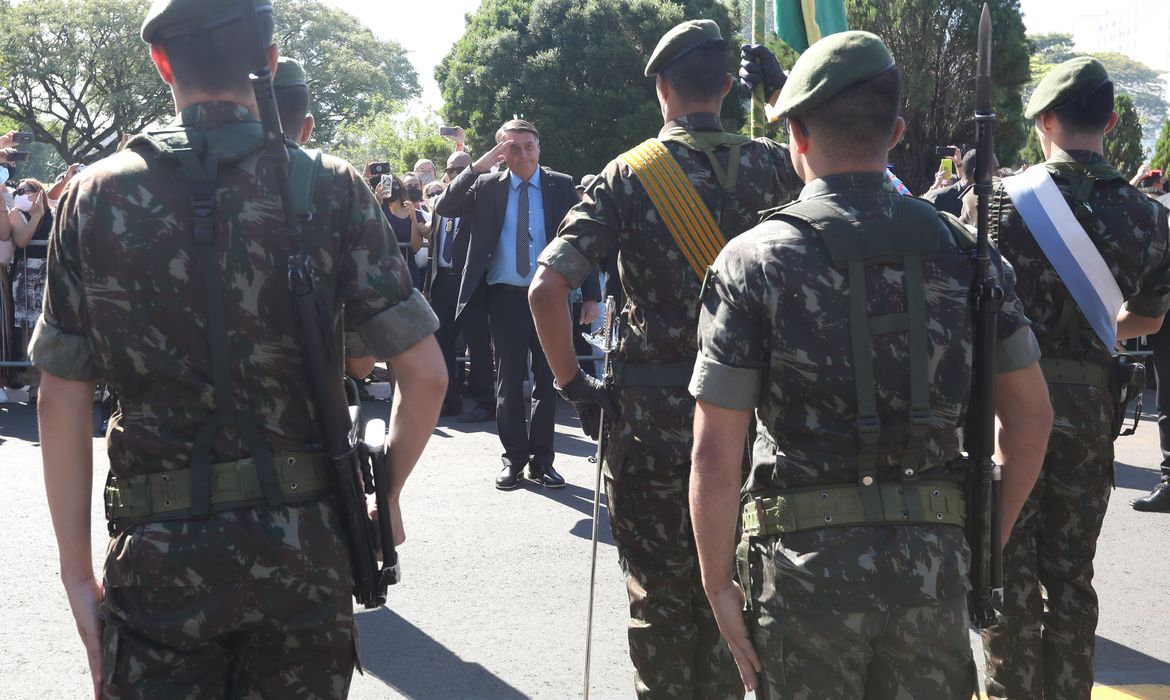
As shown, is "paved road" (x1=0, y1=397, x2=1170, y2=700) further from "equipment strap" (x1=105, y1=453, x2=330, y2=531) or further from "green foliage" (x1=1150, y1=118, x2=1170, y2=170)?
"green foliage" (x1=1150, y1=118, x2=1170, y2=170)

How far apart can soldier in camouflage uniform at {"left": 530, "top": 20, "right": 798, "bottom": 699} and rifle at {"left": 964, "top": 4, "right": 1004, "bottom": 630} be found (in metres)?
1.11

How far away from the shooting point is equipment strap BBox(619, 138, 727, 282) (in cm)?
370

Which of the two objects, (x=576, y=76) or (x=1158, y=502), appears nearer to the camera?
(x=1158, y=502)

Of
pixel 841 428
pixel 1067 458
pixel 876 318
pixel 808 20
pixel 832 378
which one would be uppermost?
pixel 808 20

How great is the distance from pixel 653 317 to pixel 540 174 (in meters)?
4.77

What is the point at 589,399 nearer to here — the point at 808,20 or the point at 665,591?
the point at 665,591

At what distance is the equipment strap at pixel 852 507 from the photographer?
245cm

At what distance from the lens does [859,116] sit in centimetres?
251

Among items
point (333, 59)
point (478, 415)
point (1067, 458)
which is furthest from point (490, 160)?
point (333, 59)

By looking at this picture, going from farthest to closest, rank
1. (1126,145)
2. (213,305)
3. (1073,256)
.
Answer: (1126,145) → (1073,256) → (213,305)

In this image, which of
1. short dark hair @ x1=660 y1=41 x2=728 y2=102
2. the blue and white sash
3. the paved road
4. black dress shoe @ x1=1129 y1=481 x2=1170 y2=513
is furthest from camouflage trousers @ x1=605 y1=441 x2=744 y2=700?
black dress shoe @ x1=1129 y1=481 x2=1170 y2=513

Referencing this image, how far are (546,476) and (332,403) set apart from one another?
5.55 meters

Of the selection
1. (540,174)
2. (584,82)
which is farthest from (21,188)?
(584,82)

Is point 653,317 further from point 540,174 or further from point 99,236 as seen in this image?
point 540,174
